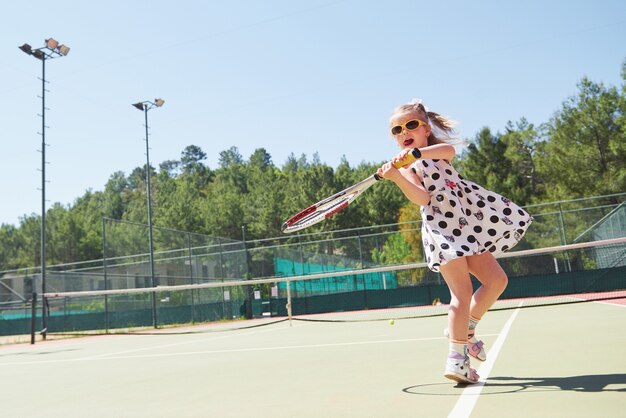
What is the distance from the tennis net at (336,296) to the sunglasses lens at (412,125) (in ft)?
45.3

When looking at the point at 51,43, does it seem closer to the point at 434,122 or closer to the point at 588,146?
the point at 434,122

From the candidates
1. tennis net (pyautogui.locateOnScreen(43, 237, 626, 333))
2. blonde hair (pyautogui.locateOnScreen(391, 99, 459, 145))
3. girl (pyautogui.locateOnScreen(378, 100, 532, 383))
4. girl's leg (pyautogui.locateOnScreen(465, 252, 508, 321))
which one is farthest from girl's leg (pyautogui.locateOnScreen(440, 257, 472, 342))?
tennis net (pyautogui.locateOnScreen(43, 237, 626, 333))

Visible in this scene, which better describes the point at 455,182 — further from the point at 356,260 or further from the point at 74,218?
the point at 74,218

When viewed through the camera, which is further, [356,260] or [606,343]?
[356,260]

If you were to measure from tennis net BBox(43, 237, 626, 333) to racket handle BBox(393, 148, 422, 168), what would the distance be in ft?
46.1

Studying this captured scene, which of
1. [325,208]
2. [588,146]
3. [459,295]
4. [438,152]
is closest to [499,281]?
[459,295]

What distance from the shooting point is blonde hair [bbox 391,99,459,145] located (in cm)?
320

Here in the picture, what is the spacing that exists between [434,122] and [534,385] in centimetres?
142

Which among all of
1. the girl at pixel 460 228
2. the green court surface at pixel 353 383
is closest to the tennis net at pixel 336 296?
the green court surface at pixel 353 383

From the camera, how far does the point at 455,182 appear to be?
2.97 metres

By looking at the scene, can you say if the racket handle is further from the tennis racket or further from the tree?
the tree

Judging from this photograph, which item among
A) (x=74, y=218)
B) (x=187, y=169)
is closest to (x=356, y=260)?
(x=74, y=218)

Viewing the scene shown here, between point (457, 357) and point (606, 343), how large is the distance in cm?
154

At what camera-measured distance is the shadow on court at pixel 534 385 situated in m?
2.35
